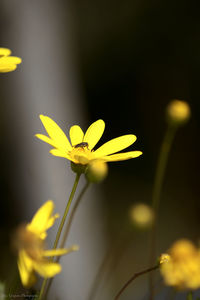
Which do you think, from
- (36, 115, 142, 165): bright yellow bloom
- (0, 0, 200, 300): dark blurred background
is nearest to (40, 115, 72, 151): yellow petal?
(36, 115, 142, 165): bright yellow bloom

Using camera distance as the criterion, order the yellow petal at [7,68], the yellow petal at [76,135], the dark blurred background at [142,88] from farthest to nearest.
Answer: the dark blurred background at [142,88] < the yellow petal at [76,135] < the yellow petal at [7,68]

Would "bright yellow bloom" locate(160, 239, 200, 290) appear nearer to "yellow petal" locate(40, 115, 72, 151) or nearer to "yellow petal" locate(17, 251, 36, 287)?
"yellow petal" locate(17, 251, 36, 287)

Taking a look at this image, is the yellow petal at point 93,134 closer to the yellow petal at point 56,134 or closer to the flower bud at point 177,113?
the yellow petal at point 56,134

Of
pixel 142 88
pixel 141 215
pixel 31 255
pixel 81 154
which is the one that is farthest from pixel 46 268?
pixel 142 88

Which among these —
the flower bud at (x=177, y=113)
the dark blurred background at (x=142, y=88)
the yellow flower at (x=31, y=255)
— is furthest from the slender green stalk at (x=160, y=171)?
the dark blurred background at (x=142, y=88)

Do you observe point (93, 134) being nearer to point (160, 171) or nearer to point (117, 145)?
point (117, 145)

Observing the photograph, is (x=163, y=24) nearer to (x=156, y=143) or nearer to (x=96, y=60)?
(x=96, y=60)
